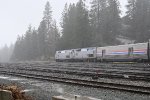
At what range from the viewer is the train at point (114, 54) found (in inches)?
1385

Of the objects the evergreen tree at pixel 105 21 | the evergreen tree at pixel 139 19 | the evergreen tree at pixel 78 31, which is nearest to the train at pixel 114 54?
the evergreen tree at pixel 78 31

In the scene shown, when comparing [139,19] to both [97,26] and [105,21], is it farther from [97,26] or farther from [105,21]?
[97,26]

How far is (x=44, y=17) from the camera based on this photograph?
94562 millimetres

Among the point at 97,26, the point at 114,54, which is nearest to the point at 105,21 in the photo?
the point at 97,26

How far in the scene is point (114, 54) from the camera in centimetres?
4034

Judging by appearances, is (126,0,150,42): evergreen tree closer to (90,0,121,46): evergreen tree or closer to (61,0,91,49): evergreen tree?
(90,0,121,46): evergreen tree

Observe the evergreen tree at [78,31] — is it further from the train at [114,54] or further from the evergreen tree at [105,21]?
the train at [114,54]

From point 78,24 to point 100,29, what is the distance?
8196 millimetres

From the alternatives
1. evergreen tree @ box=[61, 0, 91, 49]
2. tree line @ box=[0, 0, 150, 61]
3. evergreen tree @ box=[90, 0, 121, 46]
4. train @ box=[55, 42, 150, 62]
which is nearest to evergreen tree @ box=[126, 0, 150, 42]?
tree line @ box=[0, 0, 150, 61]

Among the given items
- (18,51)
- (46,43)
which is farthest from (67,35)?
(18,51)

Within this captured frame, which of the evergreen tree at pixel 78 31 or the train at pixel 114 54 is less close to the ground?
the evergreen tree at pixel 78 31

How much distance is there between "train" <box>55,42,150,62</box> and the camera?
A: 115 ft

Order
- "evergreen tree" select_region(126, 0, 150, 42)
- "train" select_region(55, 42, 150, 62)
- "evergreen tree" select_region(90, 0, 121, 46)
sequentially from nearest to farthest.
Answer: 1. "train" select_region(55, 42, 150, 62)
2. "evergreen tree" select_region(126, 0, 150, 42)
3. "evergreen tree" select_region(90, 0, 121, 46)

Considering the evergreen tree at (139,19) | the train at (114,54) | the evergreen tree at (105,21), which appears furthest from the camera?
the evergreen tree at (105,21)
